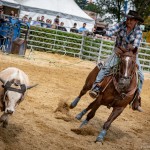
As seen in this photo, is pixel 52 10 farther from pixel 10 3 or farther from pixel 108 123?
pixel 108 123

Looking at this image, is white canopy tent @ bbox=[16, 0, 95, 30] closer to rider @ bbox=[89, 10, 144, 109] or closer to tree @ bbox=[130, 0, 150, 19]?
tree @ bbox=[130, 0, 150, 19]

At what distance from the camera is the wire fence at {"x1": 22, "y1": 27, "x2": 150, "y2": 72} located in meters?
19.8

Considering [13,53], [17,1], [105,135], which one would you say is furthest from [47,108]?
[17,1]

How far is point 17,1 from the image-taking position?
85.7ft

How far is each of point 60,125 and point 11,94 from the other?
193cm

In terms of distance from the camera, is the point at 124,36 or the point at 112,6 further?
the point at 112,6

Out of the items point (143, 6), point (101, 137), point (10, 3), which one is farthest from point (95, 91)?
point (143, 6)

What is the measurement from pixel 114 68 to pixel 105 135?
1.38 m

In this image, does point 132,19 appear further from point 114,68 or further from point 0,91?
point 0,91

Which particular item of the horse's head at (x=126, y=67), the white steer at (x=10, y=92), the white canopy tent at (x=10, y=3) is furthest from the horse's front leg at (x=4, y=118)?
the white canopy tent at (x=10, y=3)

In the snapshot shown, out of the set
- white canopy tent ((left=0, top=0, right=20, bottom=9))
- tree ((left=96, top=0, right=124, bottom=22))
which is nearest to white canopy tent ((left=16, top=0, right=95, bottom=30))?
white canopy tent ((left=0, top=0, right=20, bottom=9))

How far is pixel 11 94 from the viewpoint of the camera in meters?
5.99

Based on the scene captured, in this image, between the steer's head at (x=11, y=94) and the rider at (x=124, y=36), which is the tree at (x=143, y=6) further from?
the steer's head at (x=11, y=94)

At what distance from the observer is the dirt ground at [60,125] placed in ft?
20.9
